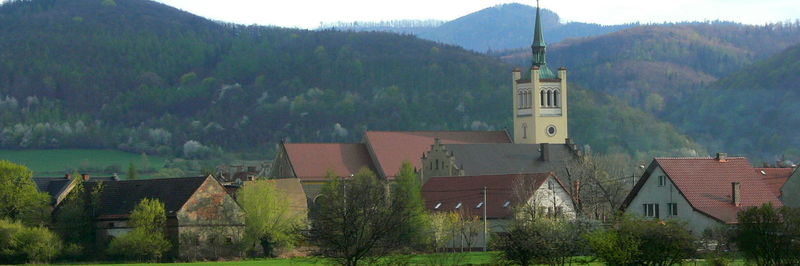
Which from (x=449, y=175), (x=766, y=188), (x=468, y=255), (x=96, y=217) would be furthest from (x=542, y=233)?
(x=449, y=175)

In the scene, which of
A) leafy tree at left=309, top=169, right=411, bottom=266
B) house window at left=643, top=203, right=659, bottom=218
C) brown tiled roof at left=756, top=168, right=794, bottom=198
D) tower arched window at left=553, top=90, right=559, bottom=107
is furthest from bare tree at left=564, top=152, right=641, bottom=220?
tower arched window at left=553, top=90, right=559, bottom=107

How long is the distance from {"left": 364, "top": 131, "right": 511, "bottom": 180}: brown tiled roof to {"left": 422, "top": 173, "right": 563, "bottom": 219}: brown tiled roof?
17528 millimetres

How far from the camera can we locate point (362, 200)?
61.5m

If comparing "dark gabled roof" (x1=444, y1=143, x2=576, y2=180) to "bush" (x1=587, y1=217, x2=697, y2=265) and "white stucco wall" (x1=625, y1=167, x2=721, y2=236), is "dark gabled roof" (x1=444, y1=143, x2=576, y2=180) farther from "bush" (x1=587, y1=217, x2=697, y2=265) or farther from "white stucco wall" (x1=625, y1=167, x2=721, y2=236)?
"bush" (x1=587, y1=217, x2=697, y2=265)

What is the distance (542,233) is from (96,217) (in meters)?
40.9

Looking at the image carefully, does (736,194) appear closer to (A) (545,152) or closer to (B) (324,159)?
(A) (545,152)

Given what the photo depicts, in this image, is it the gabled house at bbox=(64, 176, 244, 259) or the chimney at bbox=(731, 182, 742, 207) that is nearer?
the chimney at bbox=(731, 182, 742, 207)

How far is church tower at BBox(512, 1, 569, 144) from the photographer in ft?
449

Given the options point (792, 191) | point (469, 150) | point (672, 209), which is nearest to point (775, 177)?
point (792, 191)

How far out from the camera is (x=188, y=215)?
3526 inches

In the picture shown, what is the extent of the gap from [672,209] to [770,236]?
2138 cm

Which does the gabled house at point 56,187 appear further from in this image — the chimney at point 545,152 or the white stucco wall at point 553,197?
the chimney at point 545,152

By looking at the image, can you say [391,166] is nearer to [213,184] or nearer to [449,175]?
[449,175]

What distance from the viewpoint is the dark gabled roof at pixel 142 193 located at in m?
90.8
